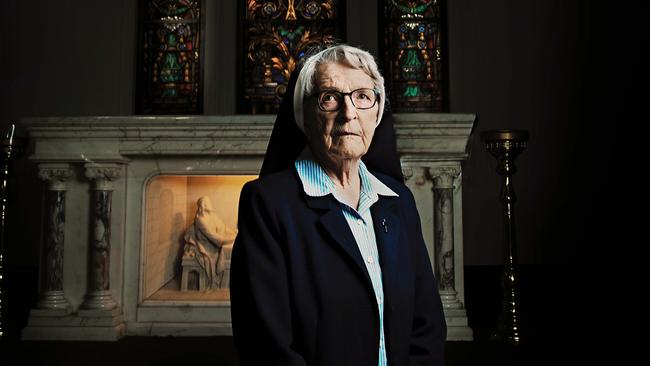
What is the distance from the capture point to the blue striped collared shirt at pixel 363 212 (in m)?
1.36

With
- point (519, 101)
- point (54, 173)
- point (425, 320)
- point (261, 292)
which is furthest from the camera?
point (519, 101)

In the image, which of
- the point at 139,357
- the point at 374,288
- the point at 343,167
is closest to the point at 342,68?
the point at 343,167

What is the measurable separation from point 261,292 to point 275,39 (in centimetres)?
558

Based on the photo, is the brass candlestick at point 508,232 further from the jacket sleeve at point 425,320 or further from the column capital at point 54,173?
the column capital at point 54,173

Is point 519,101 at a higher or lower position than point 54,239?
higher

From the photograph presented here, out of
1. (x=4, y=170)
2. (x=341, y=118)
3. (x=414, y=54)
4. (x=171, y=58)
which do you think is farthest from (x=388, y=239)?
(x=171, y=58)

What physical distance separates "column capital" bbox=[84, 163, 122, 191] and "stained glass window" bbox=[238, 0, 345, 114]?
2.90 m

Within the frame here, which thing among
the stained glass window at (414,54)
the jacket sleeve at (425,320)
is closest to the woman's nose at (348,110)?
the jacket sleeve at (425,320)

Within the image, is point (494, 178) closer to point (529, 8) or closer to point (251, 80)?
point (529, 8)

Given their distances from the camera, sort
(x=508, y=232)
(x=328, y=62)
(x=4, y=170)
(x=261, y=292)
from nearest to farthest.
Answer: (x=261, y=292) < (x=328, y=62) < (x=508, y=232) < (x=4, y=170)

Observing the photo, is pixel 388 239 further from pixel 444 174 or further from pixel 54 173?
pixel 54 173

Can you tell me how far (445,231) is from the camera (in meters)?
3.53

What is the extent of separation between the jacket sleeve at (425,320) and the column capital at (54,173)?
3.03m

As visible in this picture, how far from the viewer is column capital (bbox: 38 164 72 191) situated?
3605 mm
